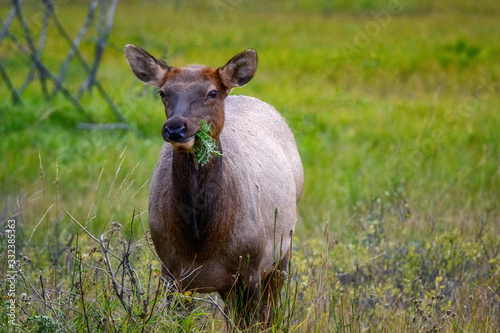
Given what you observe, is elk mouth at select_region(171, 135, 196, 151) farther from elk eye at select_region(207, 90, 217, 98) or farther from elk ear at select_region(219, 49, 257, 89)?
elk ear at select_region(219, 49, 257, 89)

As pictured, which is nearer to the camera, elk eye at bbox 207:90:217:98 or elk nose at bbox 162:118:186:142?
elk nose at bbox 162:118:186:142

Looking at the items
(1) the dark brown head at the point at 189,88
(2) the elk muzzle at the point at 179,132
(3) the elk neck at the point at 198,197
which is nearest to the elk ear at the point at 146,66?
(1) the dark brown head at the point at 189,88

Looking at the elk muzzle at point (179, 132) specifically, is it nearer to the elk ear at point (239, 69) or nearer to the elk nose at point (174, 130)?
the elk nose at point (174, 130)

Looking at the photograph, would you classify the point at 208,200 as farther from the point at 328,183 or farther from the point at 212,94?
the point at 328,183

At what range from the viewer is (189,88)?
13.1 ft

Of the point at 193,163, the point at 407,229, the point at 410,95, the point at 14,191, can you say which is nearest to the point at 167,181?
the point at 193,163

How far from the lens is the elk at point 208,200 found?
13.1 ft

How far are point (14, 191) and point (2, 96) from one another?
7193 millimetres

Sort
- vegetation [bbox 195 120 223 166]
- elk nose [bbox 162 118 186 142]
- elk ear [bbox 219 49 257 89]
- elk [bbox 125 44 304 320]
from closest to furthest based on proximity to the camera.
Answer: elk nose [bbox 162 118 186 142] → vegetation [bbox 195 120 223 166] → elk [bbox 125 44 304 320] → elk ear [bbox 219 49 257 89]

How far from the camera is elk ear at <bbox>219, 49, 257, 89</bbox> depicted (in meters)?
4.25

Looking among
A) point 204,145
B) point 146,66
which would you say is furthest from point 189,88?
point 146,66

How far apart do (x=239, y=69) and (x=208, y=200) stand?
97 cm

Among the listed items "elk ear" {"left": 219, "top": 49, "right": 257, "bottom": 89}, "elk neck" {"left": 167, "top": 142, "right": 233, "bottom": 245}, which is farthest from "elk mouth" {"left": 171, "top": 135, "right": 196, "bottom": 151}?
"elk ear" {"left": 219, "top": 49, "right": 257, "bottom": 89}

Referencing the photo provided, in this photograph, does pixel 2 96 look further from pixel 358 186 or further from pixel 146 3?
pixel 146 3
